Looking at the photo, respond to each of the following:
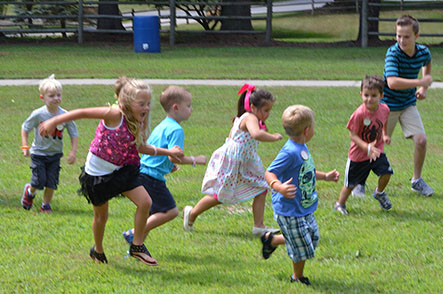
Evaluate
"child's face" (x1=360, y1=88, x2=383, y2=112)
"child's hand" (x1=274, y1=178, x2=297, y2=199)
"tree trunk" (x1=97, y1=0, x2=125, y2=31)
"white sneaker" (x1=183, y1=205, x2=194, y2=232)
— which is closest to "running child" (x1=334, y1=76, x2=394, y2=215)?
"child's face" (x1=360, y1=88, x2=383, y2=112)

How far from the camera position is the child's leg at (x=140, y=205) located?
5230 mm

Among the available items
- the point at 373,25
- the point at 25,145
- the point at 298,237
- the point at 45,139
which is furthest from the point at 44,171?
the point at 373,25

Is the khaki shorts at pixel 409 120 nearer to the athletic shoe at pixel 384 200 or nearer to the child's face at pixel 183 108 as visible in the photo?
the athletic shoe at pixel 384 200

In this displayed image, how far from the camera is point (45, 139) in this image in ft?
22.5

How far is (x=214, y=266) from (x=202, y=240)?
2.19ft

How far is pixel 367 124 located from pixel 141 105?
2.53 metres

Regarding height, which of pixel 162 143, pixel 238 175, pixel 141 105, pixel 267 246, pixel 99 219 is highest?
pixel 141 105

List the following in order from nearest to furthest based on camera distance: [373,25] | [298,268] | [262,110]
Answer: [298,268] < [262,110] < [373,25]

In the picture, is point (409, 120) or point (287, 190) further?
point (409, 120)

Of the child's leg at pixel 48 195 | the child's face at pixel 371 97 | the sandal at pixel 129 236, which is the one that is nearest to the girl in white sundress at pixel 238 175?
the sandal at pixel 129 236

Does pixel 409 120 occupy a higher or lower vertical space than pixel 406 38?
lower

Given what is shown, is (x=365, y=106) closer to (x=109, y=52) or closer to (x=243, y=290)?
(x=243, y=290)

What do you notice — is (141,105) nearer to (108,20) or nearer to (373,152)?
(373,152)

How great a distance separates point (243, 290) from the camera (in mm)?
4910
